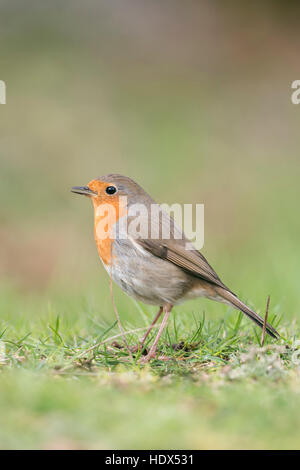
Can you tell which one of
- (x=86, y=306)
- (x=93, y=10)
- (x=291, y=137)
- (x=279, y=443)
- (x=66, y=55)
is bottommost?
(x=279, y=443)

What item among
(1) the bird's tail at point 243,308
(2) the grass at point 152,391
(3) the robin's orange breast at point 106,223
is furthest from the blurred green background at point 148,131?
(2) the grass at point 152,391

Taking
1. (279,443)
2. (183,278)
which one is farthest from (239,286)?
(279,443)

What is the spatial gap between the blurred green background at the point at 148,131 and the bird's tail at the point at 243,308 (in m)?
1.40

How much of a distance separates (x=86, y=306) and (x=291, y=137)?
31.8ft

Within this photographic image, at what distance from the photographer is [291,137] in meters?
14.1

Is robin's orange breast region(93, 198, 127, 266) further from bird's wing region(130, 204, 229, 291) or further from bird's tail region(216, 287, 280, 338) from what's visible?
bird's tail region(216, 287, 280, 338)

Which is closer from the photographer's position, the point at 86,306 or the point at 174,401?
the point at 174,401

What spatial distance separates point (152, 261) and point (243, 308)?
68 cm

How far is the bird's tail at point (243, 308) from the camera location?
4305 mm

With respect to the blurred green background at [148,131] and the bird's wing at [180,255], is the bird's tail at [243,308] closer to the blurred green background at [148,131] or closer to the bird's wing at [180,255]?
the bird's wing at [180,255]

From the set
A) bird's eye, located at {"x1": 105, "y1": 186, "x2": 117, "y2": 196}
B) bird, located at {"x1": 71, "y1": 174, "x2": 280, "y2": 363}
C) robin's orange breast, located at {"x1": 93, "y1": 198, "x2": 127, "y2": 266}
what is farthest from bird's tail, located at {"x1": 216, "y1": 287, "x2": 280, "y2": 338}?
bird's eye, located at {"x1": 105, "y1": 186, "x2": 117, "y2": 196}

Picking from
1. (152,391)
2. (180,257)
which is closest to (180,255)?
(180,257)

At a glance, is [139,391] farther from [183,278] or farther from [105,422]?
[183,278]

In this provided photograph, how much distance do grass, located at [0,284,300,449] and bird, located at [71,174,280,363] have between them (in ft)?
0.82
